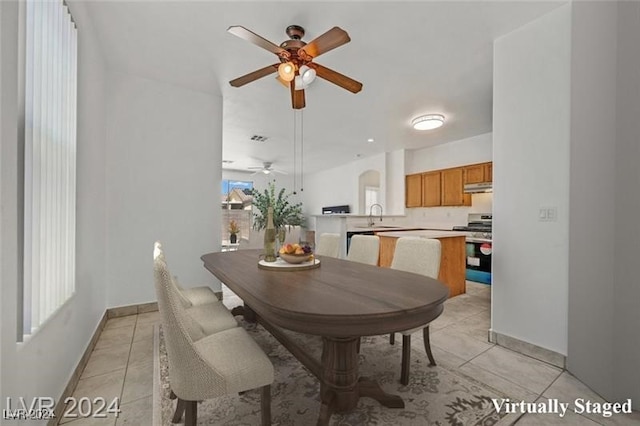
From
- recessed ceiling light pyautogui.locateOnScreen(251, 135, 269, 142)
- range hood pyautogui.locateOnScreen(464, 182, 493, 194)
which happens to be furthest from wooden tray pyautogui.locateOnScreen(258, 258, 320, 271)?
range hood pyautogui.locateOnScreen(464, 182, 493, 194)

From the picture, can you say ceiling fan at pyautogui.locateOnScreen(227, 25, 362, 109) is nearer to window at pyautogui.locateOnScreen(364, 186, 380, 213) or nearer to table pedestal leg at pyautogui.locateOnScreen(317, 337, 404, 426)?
table pedestal leg at pyautogui.locateOnScreen(317, 337, 404, 426)

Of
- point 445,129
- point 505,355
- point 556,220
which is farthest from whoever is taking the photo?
point 445,129

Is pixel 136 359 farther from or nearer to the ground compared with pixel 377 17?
nearer to the ground

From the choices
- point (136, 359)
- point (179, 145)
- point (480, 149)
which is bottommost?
point (136, 359)

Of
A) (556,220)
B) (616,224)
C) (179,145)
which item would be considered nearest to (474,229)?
(556,220)

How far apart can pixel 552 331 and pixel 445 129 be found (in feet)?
12.3

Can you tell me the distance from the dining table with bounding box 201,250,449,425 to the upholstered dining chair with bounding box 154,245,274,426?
21 cm

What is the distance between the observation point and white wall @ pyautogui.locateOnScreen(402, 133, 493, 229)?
16.9ft

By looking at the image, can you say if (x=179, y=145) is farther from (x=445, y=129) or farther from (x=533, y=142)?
(x=445, y=129)

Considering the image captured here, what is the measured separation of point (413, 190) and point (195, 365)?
19.5ft

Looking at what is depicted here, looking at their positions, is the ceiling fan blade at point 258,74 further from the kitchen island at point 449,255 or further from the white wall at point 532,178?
the kitchen island at point 449,255

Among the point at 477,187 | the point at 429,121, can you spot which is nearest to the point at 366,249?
the point at 429,121

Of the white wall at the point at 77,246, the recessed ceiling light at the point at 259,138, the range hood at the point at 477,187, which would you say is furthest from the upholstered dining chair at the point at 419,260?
the recessed ceiling light at the point at 259,138

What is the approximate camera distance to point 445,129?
4.83 meters
